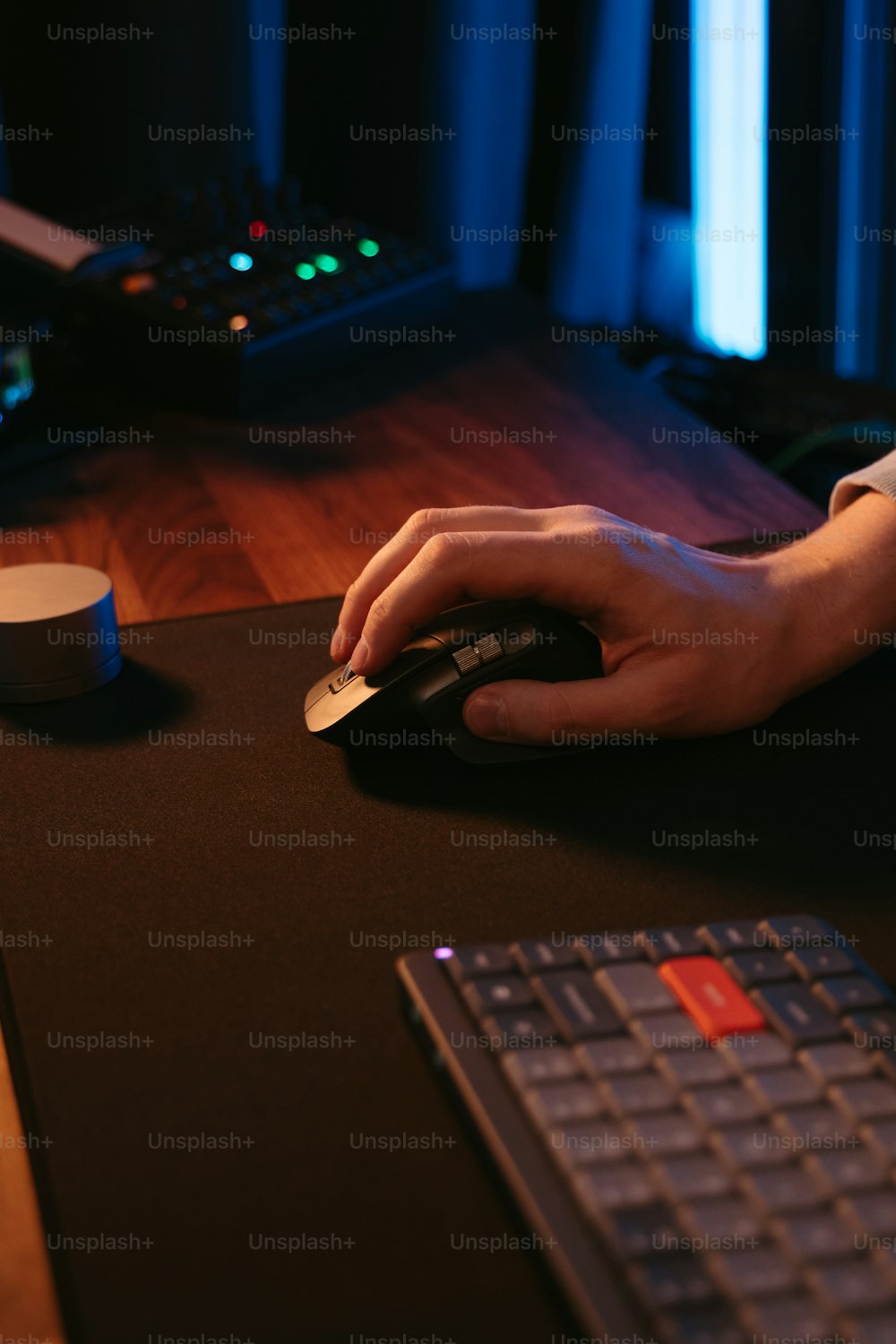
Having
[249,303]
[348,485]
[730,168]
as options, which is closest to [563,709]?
[348,485]

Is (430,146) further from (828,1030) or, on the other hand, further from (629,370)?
(828,1030)

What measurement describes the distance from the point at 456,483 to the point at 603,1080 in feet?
2.00

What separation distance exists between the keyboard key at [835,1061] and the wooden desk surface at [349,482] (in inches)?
18.2

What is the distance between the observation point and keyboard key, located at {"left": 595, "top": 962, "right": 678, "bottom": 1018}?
0.41 meters

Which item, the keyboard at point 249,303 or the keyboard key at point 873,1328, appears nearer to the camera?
the keyboard key at point 873,1328

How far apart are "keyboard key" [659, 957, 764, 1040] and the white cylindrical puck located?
0.36 metres

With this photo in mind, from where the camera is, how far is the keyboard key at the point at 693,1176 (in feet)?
1.12

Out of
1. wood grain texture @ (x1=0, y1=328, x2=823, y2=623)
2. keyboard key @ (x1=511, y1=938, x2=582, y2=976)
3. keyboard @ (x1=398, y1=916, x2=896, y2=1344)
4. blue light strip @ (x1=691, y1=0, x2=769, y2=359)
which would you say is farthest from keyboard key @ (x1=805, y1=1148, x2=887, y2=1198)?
blue light strip @ (x1=691, y1=0, x2=769, y2=359)

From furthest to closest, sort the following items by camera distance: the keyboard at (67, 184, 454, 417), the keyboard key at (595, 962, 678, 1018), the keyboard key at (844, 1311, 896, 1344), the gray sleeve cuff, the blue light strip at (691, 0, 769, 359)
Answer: the blue light strip at (691, 0, 769, 359)
the keyboard at (67, 184, 454, 417)
the gray sleeve cuff
the keyboard key at (595, 962, 678, 1018)
the keyboard key at (844, 1311, 896, 1344)

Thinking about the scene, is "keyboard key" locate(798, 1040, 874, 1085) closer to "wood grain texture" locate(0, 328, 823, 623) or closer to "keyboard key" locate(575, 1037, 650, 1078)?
"keyboard key" locate(575, 1037, 650, 1078)

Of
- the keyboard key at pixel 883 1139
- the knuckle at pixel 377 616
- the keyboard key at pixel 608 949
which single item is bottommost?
the keyboard key at pixel 883 1139

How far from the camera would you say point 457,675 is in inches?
23.1

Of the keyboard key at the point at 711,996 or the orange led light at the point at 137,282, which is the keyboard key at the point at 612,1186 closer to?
the keyboard key at the point at 711,996

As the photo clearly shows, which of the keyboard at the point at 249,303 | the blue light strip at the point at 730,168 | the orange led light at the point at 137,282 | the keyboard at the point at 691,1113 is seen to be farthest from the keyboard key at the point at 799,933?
the blue light strip at the point at 730,168
